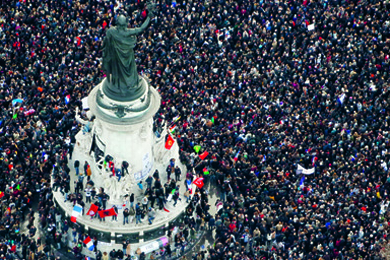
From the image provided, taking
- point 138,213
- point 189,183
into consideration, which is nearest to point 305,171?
point 189,183

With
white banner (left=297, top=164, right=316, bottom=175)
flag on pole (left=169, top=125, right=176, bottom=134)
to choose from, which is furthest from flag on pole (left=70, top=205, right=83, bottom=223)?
white banner (left=297, top=164, right=316, bottom=175)

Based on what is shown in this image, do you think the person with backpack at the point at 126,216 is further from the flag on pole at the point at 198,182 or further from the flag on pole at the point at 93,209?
the flag on pole at the point at 198,182

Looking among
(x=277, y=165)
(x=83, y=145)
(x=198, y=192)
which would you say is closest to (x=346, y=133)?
(x=277, y=165)

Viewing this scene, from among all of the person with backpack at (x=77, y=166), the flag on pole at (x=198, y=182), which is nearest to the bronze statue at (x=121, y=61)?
the person with backpack at (x=77, y=166)

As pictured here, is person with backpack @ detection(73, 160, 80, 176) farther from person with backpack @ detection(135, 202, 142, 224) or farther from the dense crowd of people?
person with backpack @ detection(135, 202, 142, 224)

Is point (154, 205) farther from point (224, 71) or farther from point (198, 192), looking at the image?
point (224, 71)

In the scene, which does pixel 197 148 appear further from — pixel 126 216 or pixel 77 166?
pixel 77 166

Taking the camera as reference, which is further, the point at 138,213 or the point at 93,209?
the point at 138,213
